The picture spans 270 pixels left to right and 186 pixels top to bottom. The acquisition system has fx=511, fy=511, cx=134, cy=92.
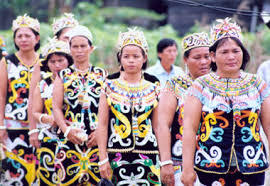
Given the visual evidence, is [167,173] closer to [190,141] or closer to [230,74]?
[190,141]

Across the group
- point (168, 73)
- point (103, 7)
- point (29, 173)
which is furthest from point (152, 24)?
point (29, 173)

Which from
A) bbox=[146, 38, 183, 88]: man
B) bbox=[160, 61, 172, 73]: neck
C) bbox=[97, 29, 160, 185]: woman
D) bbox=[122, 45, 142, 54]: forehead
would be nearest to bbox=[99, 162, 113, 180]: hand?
bbox=[97, 29, 160, 185]: woman

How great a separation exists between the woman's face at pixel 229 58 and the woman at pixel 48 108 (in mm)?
2413

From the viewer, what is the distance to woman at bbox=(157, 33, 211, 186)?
16.2ft

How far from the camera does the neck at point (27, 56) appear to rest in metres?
6.92

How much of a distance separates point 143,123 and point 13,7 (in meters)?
15.0

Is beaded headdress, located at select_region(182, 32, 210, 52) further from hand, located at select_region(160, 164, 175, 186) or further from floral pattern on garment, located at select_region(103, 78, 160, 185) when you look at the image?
hand, located at select_region(160, 164, 175, 186)

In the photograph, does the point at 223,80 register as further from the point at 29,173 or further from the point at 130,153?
the point at 29,173

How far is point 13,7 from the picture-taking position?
61.5 feet

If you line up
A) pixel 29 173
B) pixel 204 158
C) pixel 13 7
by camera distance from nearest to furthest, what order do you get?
1. pixel 204 158
2. pixel 29 173
3. pixel 13 7

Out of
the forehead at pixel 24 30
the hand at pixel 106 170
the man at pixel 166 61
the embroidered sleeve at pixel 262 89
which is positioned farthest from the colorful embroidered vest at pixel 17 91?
the embroidered sleeve at pixel 262 89

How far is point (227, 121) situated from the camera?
159 inches

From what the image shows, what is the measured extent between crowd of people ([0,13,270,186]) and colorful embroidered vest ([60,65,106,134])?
1cm

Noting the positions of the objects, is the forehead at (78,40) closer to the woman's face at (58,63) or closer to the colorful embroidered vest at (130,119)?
the woman's face at (58,63)
